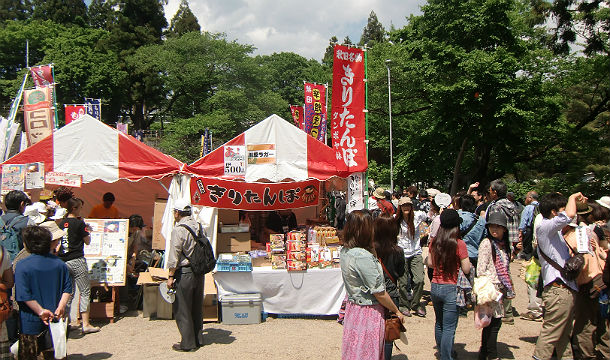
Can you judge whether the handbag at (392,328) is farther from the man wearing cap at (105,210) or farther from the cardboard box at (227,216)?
the man wearing cap at (105,210)

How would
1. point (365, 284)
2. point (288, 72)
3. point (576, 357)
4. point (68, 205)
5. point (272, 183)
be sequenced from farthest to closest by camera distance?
point (288, 72) → point (272, 183) → point (68, 205) → point (576, 357) → point (365, 284)

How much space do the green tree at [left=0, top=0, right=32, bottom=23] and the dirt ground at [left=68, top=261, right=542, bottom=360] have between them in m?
52.4

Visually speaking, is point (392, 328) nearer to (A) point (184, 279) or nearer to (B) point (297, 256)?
(A) point (184, 279)

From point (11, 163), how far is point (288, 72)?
48.4 meters

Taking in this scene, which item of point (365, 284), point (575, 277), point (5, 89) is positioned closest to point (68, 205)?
point (365, 284)

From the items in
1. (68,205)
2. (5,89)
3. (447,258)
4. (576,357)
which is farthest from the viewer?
(5,89)

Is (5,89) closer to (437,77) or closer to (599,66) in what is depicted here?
(437,77)

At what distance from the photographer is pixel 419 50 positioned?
69.6 feet

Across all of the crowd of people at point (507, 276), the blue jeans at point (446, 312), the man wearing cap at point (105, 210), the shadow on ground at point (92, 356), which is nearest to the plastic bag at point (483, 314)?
the crowd of people at point (507, 276)

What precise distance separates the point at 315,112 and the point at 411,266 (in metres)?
→ 12.3

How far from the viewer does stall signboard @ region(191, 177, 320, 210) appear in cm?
759

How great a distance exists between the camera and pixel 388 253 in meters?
4.40

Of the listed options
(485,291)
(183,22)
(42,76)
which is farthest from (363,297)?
(183,22)

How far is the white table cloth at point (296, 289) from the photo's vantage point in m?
7.17
